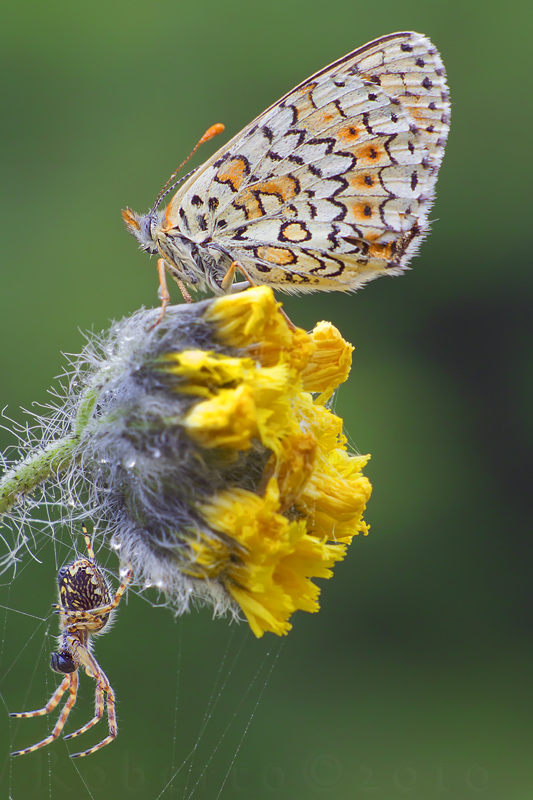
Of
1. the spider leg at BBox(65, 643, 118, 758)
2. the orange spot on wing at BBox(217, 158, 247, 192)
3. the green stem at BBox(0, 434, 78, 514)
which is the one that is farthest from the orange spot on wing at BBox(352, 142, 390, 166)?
the spider leg at BBox(65, 643, 118, 758)

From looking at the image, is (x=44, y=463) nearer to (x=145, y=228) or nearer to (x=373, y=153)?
(x=145, y=228)

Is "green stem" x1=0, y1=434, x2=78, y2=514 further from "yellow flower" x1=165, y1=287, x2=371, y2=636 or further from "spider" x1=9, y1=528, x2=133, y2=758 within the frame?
"yellow flower" x1=165, y1=287, x2=371, y2=636

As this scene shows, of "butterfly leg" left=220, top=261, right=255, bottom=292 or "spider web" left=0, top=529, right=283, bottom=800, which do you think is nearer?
"butterfly leg" left=220, top=261, right=255, bottom=292

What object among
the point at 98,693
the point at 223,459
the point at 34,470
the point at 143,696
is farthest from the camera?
the point at 143,696

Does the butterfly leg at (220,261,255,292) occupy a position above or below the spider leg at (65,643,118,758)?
above

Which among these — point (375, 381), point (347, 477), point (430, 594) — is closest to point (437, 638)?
point (430, 594)

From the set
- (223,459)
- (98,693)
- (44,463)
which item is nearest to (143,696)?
(98,693)

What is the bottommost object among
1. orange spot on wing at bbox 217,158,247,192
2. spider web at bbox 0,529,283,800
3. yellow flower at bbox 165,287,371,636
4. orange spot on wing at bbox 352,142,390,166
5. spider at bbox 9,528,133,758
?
spider web at bbox 0,529,283,800
